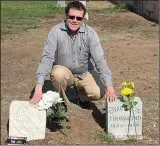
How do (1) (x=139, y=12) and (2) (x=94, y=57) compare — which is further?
(1) (x=139, y=12)

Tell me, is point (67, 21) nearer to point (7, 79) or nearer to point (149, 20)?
point (7, 79)

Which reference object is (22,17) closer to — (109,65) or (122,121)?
(109,65)

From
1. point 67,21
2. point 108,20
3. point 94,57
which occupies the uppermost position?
point 67,21

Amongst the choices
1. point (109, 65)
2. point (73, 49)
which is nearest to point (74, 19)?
point (73, 49)

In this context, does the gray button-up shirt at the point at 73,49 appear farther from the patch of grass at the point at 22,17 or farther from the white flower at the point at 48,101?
the patch of grass at the point at 22,17

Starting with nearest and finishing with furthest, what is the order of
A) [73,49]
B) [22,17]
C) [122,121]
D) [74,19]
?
[122,121], [74,19], [73,49], [22,17]

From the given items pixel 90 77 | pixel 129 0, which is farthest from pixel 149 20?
pixel 90 77

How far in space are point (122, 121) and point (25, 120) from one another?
0.94m

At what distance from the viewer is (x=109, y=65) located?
7.79m

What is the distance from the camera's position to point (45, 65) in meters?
4.77

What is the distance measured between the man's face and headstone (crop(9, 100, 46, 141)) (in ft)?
3.16

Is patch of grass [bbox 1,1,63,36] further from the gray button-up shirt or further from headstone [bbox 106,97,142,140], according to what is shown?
headstone [bbox 106,97,142,140]

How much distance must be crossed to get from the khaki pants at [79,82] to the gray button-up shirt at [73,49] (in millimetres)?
121

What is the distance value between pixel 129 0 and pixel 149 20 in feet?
14.8
